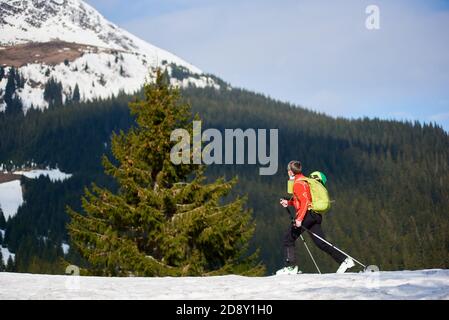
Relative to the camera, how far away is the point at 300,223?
1170cm

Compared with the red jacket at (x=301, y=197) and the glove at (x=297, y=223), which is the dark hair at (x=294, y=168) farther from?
the glove at (x=297, y=223)

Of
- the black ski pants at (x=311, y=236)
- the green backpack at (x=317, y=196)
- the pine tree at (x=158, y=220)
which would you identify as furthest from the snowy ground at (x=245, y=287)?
the pine tree at (x=158, y=220)

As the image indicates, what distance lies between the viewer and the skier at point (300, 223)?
38.5ft

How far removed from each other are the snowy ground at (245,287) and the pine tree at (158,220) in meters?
6.12

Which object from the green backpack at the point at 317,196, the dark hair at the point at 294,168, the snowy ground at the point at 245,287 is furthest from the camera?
the dark hair at the point at 294,168

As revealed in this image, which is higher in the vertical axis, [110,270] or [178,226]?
[178,226]

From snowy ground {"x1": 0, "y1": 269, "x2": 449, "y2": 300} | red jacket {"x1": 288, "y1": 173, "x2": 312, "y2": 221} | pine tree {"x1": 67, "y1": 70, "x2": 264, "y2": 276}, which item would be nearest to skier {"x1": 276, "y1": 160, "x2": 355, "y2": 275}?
red jacket {"x1": 288, "y1": 173, "x2": 312, "y2": 221}

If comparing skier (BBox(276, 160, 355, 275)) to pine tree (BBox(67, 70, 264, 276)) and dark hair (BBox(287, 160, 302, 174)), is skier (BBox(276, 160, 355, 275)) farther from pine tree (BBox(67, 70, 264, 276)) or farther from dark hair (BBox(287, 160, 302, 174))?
pine tree (BBox(67, 70, 264, 276))

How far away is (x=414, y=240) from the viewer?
14825 centimetres

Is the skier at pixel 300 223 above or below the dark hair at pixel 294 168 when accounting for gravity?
below

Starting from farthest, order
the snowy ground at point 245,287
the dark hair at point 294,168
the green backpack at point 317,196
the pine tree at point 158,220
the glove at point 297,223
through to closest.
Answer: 1. the pine tree at point 158,220
2. the dark hair at point 294,168
3. the green backpack at point 317,196
4. the glove at point 297,223
5. the snowy ground at point 245,287
